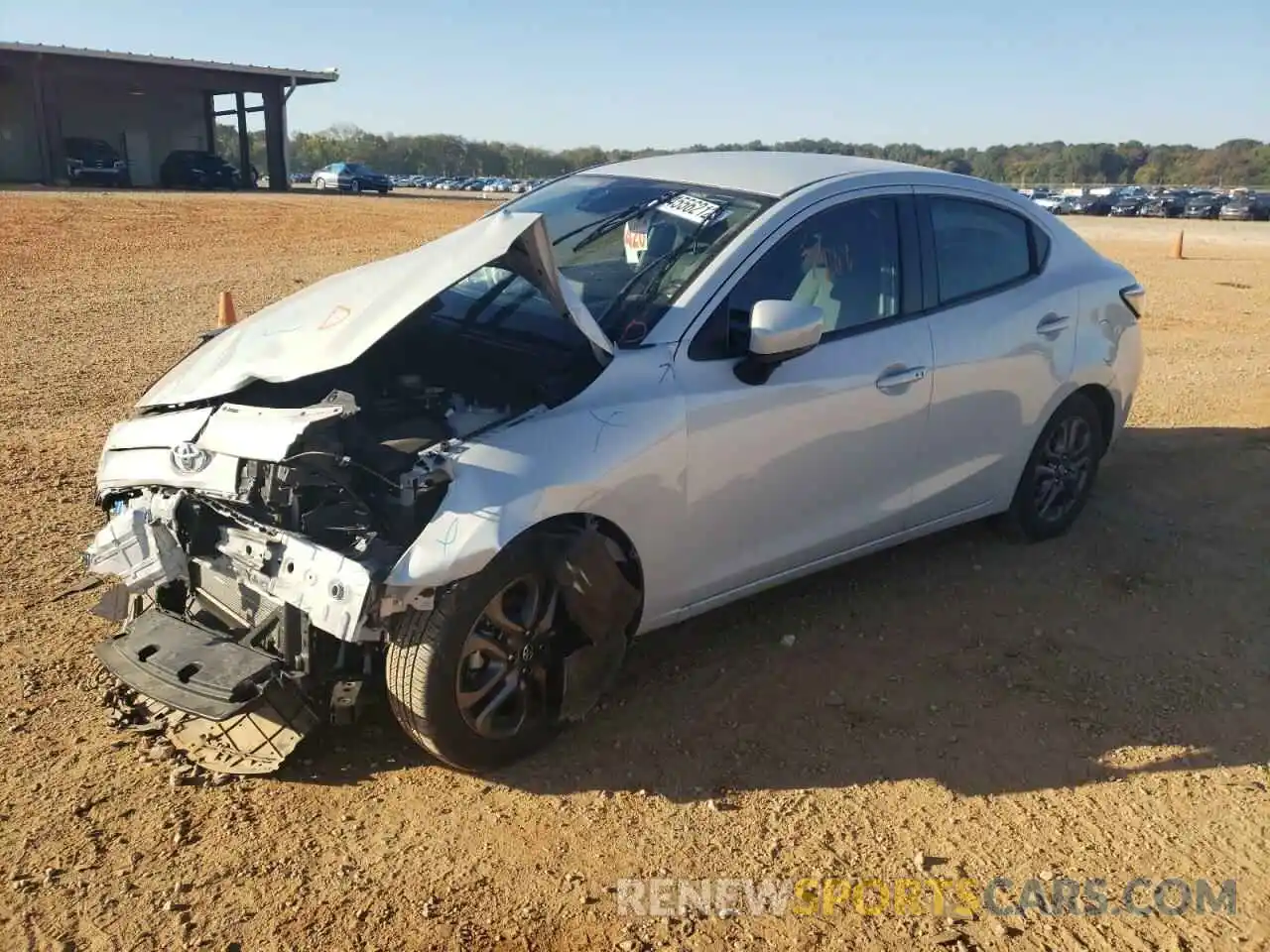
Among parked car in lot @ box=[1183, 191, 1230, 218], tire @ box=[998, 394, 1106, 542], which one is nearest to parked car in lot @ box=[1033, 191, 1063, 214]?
parked car in lot @ box=[1183, 191, 1230, 218]

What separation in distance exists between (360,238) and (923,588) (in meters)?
19.9

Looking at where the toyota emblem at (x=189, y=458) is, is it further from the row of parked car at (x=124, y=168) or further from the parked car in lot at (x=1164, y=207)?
the parked car in lot at (x=1164, y=207)

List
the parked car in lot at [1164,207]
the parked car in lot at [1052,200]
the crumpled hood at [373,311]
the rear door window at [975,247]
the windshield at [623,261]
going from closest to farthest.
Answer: the crumpled hood at [373,311]
the windshield at [623,261]
the rear door window at [975,247]
the parked car in lot at [1164,207]
the parked car in lot at [1052,200]

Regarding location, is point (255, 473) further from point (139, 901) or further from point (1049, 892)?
point (1049, 892)

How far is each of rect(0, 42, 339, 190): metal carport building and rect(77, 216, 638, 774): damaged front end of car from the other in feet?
129

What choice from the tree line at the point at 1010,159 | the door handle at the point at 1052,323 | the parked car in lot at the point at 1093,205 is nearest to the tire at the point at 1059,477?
the door handle at the point at 1052,323

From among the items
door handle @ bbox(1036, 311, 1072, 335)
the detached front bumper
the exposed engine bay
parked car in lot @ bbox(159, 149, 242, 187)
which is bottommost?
the detached front bumper

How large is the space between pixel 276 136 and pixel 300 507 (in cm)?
4528

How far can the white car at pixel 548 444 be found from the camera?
3189 millimetres

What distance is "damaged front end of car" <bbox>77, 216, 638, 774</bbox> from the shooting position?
124 inches

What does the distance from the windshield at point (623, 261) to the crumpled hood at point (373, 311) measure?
0.64 ft

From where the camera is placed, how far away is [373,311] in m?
3.44

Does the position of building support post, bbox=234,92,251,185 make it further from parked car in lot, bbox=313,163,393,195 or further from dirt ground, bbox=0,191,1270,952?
dirt ground, bbox=0,191,1270,952

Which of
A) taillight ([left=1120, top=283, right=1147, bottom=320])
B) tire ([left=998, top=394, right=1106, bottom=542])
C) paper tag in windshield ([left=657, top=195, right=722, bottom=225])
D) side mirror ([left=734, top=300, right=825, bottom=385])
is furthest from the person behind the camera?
taillight ([left=1120, top=283, right=1147, bottom=320])
